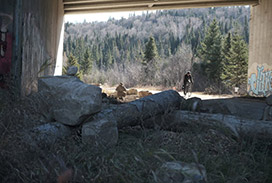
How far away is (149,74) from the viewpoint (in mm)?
37500

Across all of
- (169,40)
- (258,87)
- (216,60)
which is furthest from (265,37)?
(169,40)

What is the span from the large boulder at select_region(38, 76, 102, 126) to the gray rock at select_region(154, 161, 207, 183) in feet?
6.37

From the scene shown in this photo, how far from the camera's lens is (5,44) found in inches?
274

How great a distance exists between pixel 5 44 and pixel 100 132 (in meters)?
4.68

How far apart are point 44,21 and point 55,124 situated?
7644mm

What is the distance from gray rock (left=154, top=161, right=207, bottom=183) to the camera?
2240 millimetres

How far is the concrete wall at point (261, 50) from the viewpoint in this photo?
1415cm

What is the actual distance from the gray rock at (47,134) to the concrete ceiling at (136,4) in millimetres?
12730

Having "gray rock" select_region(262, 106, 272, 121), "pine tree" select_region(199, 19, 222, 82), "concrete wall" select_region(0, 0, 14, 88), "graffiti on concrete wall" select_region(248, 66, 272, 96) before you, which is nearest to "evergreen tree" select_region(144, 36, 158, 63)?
"pine tree" select_region(199, 19, 222, 82)

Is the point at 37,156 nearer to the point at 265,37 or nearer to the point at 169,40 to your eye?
the point at 265,37

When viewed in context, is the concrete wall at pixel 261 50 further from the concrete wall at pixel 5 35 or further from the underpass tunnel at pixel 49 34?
the concrete wall at pixel 5 35

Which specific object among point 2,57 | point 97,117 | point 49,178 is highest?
point 2,57

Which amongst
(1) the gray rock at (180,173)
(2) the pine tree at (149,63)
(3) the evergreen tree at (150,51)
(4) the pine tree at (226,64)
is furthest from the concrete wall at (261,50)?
(3) the evergreen tree at (150,51)

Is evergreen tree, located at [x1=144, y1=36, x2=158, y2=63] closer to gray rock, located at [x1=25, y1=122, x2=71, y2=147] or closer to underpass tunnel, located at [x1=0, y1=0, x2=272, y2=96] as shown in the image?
underpass tunnel, located at [x1=0, y1=0, x2=272, y2=96]
